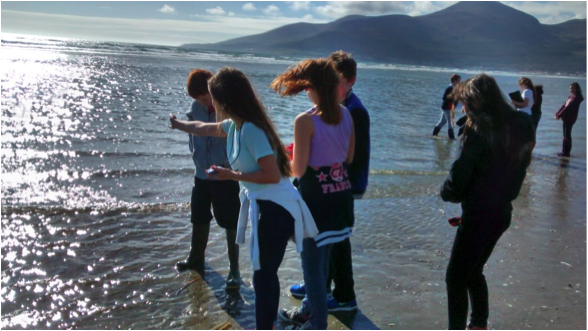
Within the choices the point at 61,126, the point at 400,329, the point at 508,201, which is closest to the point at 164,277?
the point at 400,329

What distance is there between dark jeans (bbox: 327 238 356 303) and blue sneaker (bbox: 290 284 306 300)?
0.34 metres

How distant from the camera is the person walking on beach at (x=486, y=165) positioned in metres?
3.28

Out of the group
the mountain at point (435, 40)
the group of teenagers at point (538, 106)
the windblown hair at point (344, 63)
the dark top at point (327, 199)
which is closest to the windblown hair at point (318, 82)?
the dark top at point (327, 199)

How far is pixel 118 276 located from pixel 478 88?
3934mm

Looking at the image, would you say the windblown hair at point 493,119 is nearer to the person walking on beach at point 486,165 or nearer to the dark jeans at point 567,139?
the person walking on beach at point 486,165

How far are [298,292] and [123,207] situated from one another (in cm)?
412

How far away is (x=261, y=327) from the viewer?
340 cm

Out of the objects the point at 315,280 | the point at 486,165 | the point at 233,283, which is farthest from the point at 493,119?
the point at 233,283

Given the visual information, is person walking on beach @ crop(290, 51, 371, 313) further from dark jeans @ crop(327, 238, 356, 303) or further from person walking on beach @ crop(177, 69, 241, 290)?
person walking on beach @ crop(177, 69, 241, 290)

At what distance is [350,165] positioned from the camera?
3.83 meters

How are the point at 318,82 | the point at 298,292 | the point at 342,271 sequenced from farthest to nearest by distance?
the point at 298,292 < the point at 342,271 < the point at 318,82

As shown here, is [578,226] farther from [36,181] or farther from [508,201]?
[36,181]

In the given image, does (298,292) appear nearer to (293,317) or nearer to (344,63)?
(293,317)

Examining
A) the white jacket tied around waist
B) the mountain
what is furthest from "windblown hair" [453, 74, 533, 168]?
the mountain
